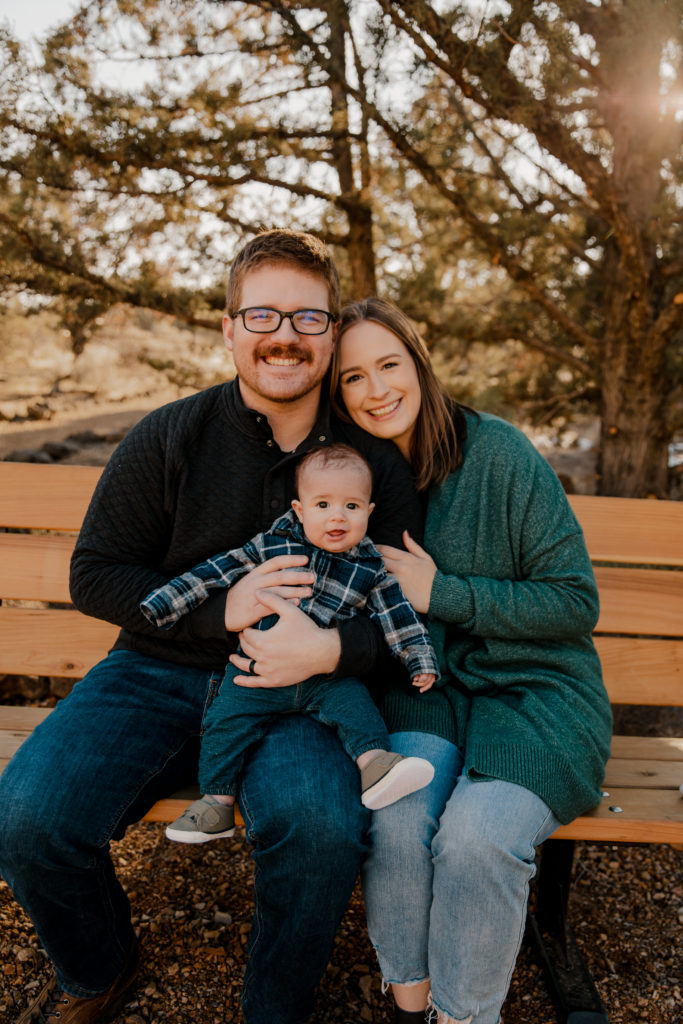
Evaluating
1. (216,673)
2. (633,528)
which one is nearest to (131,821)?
(216,673)

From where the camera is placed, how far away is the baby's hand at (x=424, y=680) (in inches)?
87.4

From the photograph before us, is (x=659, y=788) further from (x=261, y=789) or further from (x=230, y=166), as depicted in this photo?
(x=230, y=166)

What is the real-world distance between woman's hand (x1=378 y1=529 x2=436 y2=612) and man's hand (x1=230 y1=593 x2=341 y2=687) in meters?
0.28

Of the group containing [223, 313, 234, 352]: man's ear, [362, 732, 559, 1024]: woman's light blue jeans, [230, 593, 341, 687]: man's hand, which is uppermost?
[223, 313, 234, 352]: man's ear

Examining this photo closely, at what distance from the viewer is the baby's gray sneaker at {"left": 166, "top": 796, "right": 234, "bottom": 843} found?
2.01 meters

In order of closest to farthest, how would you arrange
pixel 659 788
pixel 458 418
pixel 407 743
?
pixel 407 743, pixel 659 788, pixel 458 418

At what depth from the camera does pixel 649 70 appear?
311cm

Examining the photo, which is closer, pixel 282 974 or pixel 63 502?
pixel 282 974

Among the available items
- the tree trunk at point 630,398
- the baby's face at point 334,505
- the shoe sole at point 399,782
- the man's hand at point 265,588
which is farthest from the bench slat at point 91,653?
the tree trunk at point 630,398

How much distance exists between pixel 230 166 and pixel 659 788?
3269 mm

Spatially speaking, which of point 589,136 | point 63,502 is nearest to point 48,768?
point 63,502

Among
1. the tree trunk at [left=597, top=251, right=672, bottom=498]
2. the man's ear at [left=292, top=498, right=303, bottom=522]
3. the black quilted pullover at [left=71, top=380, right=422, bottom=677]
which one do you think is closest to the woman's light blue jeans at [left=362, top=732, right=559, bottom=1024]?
the black quilted pullover at [left=71, top=380, right=422, bottom=677]

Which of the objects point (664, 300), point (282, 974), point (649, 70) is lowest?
point (282, 974)

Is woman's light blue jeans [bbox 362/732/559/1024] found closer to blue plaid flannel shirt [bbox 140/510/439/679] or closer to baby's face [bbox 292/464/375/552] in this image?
Answer: blue plaid flannel shirt [bbox 140/510/439/679]
